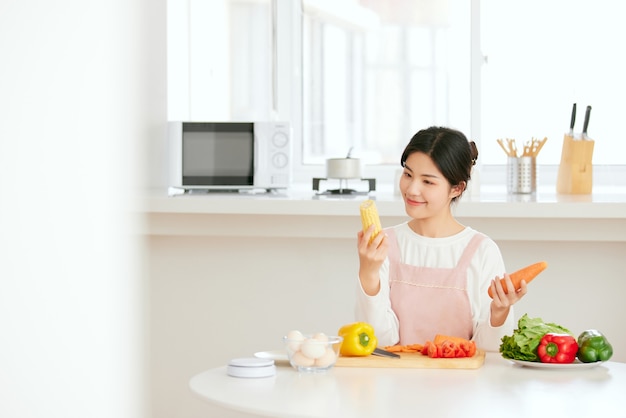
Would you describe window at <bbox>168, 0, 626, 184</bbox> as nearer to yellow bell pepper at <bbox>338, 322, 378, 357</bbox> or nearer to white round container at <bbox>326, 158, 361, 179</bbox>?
white round container at <bbox>326, 158, 361, 179</bbox>

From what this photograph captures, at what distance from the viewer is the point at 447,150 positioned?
2145mm

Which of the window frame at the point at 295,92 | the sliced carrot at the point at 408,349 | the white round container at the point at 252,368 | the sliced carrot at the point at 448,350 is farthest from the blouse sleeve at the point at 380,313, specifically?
the window frame at the point at 295,92

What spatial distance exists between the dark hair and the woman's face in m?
0.01

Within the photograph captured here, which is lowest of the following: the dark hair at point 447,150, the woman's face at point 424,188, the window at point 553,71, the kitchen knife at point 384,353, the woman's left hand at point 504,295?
the kitchen knife at point 384,353

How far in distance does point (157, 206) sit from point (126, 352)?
509 millimetres

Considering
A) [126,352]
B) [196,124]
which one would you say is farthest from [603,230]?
[126,352]

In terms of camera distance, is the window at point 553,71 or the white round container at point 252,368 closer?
the white round container at point 252,368

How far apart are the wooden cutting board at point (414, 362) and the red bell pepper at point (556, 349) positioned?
0.42 feet

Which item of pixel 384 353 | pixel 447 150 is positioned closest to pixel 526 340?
pixel 384 353

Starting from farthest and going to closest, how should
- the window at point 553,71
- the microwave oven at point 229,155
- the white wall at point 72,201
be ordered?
the window at point 553,71 < the microwave oven at point 229,155 < the white wall at point 72,201

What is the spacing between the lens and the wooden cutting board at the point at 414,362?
1848 millimetres

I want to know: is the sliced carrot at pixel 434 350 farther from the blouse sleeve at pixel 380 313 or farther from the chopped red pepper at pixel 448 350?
the blouse sleeve at pixel 380 313

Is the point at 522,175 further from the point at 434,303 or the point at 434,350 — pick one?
the point at 434,350

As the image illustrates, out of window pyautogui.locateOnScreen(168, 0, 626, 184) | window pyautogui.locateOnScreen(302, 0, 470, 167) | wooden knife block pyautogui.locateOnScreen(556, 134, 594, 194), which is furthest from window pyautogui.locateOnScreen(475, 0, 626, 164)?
wooden knife block pyautogui.locateOnScreen(556, 134, 594, 194)
